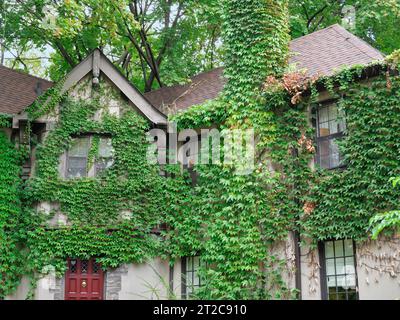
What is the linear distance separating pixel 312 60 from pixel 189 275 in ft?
20.9

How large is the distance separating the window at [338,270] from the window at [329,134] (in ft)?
5.92

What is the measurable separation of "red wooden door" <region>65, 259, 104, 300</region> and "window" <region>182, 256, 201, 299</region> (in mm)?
2067

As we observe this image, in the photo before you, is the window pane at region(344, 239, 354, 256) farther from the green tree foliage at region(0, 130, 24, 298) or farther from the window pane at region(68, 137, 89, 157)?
the green tree foliage at region(0, 130, 24, 298)

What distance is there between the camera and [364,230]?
12672 millimetres

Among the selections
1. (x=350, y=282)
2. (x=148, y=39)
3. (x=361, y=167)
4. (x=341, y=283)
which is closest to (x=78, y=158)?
(x=361, y=167)

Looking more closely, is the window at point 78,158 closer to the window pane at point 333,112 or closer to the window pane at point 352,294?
the window pane at point 333,112

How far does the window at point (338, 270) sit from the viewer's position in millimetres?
12953

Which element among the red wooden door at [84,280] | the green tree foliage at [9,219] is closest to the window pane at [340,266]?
the red wooden door at [84,280]

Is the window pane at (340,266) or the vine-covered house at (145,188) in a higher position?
the vine-covered house at (145,188)

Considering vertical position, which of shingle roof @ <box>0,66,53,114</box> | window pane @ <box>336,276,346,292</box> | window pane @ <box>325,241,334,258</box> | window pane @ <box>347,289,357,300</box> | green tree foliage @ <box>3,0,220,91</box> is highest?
green tree foliage @ <box>3,0,220,91</box>

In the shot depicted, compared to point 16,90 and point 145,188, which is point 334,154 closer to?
point 145,188

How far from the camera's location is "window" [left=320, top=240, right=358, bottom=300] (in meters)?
13.0

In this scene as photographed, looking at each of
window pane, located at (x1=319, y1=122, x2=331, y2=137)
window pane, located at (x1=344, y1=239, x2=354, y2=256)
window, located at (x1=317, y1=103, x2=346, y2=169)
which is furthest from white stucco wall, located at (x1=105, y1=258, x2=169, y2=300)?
window pane, located at (x1=319, y1=122, x2=331, y2=137)

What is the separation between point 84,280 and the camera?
48.6 ft
